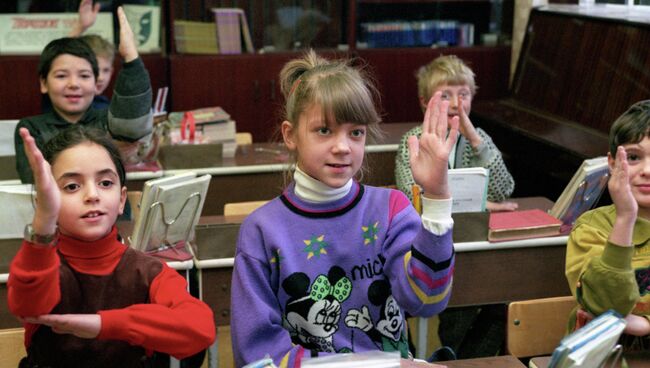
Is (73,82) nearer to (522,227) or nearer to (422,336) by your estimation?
(422,336)

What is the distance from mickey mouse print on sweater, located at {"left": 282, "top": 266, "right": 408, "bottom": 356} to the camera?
1865 mm

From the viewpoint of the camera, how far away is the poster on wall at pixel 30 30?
5.09m

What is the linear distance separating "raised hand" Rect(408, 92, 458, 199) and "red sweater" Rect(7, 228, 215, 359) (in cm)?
53

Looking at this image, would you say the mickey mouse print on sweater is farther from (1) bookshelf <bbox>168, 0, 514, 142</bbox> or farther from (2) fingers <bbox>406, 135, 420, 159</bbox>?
(1) bookshelf <bbox>168, 0, 514, 142</bbox>

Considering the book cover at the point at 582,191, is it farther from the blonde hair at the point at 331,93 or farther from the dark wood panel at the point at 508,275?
the blonde hair at the point at 331,93

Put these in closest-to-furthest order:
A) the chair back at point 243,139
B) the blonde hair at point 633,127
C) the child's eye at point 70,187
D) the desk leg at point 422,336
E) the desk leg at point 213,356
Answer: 1. the child's eye at point 70,187
2. the blonde hair at point 633,127
3. the desk leg at point 213,356
4. the desk leg at point 422,336
5. the chair back at point 243,139

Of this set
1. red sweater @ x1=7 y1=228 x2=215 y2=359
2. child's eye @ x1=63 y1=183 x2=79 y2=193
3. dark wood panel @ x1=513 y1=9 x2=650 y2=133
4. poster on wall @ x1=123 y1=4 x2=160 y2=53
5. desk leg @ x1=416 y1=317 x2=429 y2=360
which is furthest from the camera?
poster on wall @ x1=123 y1=4 x2=160 y2=53

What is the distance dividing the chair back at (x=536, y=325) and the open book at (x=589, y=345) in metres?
0.79

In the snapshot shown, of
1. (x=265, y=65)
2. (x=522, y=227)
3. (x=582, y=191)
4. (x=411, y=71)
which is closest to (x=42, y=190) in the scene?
(x=522, y=227)

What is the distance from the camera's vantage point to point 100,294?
1.82 metres

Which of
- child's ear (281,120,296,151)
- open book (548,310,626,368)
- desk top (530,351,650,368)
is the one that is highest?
child's ear (281,120,296,151)

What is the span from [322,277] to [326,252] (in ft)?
0.17

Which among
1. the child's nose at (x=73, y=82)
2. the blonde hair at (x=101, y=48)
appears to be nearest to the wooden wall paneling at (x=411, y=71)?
the blonde hair at (x=101, y=48)

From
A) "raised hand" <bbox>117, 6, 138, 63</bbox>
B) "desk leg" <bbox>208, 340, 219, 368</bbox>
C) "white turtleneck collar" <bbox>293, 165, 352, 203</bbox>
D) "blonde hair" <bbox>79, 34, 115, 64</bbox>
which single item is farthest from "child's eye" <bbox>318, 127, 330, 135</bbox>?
"blonde hair" <bbox>79, 34, 115, 64</bbox>
